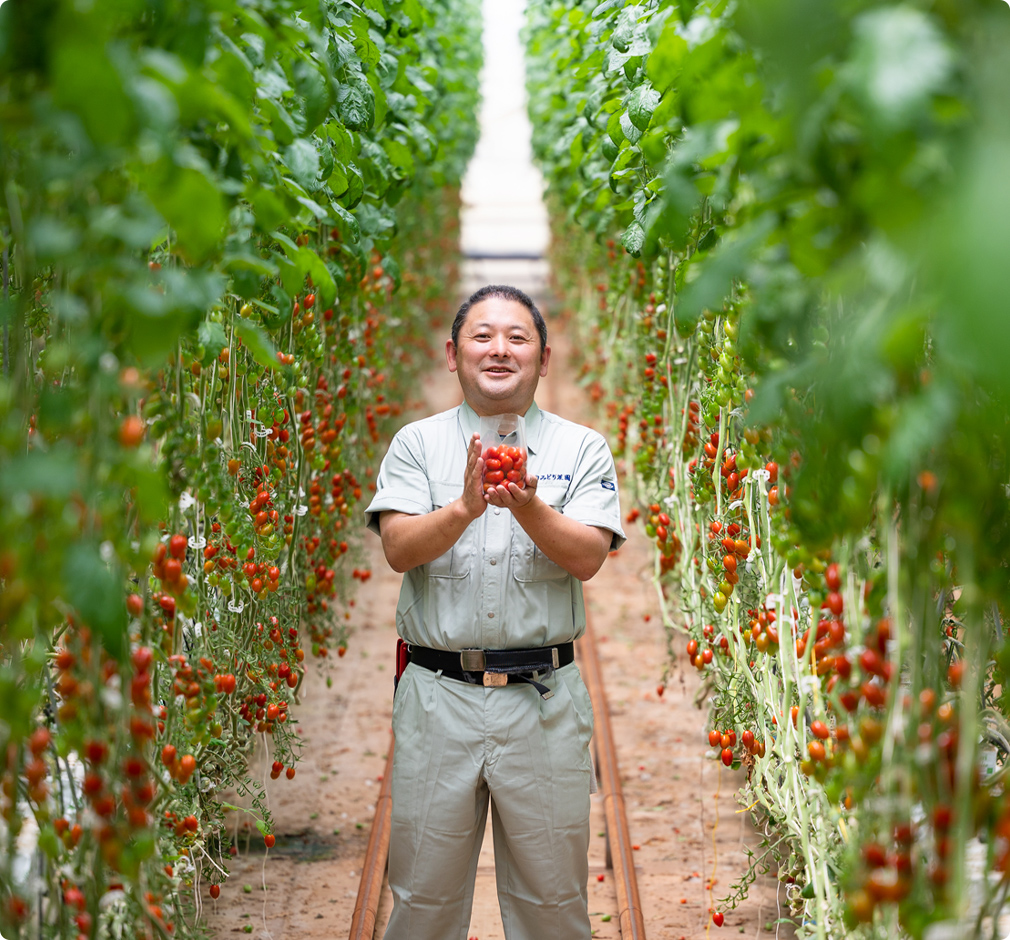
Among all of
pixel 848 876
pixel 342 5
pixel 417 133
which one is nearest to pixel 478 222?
pixel 417 133

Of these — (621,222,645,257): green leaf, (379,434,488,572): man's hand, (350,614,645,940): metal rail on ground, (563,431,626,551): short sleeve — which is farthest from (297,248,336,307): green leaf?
(350,614,645,940): metal rail on ground

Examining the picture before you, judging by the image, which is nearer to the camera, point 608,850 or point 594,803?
point 608,850

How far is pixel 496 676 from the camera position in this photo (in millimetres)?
2021

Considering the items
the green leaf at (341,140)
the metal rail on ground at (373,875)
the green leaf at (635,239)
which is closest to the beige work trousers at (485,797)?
the metal rail on ground at (373,875)

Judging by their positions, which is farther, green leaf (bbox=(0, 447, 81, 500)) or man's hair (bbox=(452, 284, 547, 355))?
man's hair (bbox=(452, 284, 547, 355))

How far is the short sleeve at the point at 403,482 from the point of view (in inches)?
80.5

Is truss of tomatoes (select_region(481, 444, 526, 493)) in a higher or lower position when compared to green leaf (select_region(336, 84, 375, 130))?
lower

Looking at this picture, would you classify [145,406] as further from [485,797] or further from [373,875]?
[373,875]

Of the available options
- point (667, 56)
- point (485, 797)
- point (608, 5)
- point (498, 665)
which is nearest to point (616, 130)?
point (608, 5)

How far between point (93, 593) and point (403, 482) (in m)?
1.15

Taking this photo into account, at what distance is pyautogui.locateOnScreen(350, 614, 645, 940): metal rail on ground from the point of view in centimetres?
249

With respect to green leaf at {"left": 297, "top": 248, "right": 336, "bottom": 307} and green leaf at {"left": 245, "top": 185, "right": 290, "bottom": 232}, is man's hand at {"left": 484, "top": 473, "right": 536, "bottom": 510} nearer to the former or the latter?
green leaf at {"left": 297, "top": 248, "right": 336, "bottom": 307}

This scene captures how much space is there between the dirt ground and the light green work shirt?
839mm

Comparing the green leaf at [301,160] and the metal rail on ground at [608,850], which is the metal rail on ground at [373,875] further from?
the green leaf at [301,160]
